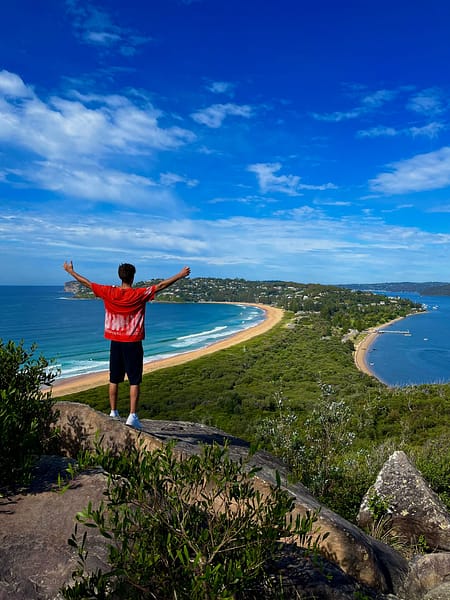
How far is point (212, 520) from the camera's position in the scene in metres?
3.07

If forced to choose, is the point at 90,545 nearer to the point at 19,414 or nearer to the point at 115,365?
the point at 19,414

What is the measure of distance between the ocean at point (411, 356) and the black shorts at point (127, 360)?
177 feet

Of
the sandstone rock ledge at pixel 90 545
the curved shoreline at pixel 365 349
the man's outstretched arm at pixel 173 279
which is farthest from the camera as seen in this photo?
the curved shoreline at pixel 365 349

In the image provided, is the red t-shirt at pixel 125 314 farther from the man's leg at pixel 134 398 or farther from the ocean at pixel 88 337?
the ocean at pixel 88 337

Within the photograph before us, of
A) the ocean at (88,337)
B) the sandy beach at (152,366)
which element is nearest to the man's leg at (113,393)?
the sandy beach at (152,366)

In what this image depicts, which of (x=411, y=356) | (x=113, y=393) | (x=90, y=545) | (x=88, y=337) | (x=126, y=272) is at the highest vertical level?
Answer: (x=126, y=272)

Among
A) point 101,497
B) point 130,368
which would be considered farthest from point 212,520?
point 130,368

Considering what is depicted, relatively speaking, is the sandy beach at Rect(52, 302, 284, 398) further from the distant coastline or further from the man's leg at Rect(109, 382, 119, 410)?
the man's leg at Rect(109, 382, 119, 410)

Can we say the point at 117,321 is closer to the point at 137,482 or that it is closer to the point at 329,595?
the point at 137,482

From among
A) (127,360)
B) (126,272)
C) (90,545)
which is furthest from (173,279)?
(90,545)

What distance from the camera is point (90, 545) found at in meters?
3.48

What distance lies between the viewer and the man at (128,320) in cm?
559

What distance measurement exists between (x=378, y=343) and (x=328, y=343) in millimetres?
16327

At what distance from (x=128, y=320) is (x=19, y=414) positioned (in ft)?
6.01
